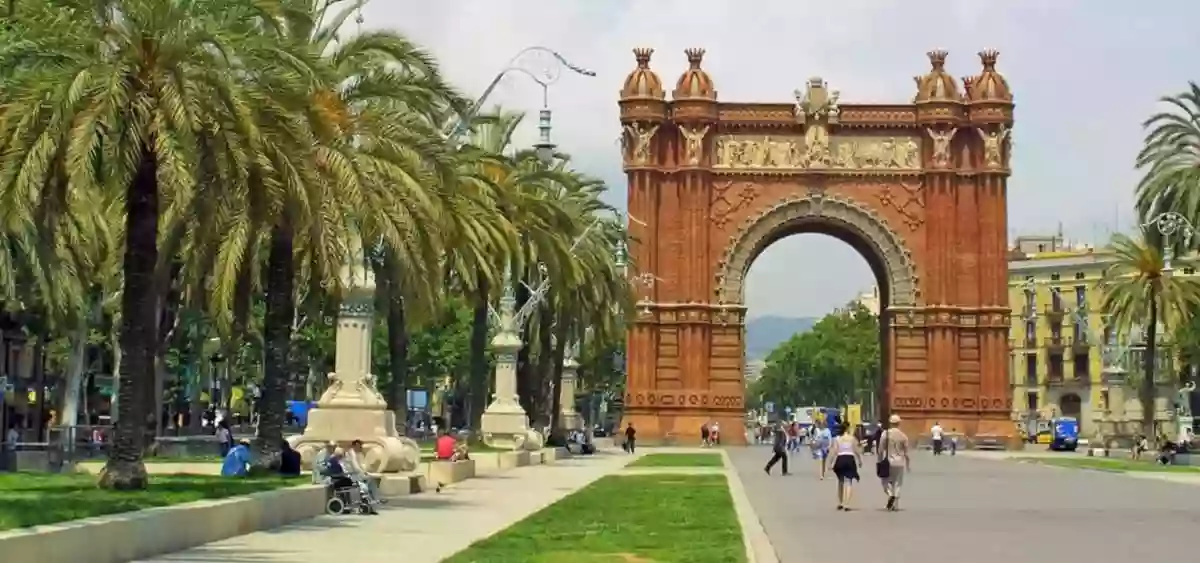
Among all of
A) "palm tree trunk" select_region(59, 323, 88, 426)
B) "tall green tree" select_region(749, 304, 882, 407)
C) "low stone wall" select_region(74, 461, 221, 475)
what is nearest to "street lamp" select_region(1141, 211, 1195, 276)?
"low stone wall" select_region(74, 461, 221, 475)

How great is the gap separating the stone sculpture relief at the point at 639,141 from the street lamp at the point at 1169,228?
23772mm

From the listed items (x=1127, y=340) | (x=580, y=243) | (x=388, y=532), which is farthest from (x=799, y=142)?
(x=388, y=532)

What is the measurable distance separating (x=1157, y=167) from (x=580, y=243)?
824 inches

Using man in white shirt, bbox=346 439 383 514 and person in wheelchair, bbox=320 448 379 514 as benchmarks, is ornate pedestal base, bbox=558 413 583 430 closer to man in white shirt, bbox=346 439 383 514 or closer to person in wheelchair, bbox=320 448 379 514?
man in white shirt, bbox=346 439 383 514

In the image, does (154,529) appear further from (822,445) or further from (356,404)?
(822,445)

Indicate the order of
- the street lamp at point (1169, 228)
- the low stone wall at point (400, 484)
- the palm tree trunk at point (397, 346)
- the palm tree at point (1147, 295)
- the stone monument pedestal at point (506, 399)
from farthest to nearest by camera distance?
the palm tree at point (1147, 295) < the street lamp at point (1169, 228) < the stone monument pedestal at point (506, 399) < the palm tree trunk at point (397, 346) < the low stone wall at point (400, 484)

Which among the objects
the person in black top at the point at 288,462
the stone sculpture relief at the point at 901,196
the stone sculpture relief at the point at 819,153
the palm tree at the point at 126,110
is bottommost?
the person in black top at the point at 288,462

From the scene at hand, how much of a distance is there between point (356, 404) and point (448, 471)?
5480 millimetres

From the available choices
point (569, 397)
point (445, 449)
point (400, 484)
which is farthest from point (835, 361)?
point (400, 484)

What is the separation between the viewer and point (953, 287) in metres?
75.4

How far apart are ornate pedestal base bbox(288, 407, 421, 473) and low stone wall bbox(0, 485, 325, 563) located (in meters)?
5.20

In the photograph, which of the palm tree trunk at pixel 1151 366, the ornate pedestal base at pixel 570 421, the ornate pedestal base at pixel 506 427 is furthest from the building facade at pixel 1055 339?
the ornate pedestal base at pixel 506 427

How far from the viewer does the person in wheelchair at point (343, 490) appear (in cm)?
2288

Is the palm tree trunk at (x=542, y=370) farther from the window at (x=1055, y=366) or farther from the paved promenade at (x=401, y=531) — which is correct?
the window at (x=1055, y=366)
